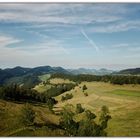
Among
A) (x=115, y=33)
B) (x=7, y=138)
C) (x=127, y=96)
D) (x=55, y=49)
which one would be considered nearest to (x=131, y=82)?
(x=127, y=96)

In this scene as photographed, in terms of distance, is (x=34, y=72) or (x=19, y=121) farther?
(x=34, y=72)

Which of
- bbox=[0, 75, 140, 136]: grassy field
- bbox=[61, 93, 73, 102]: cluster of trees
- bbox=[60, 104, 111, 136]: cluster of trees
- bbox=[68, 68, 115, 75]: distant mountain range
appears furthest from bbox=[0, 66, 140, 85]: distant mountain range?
bbox=[60, 104, 111, 136]: cluster of trees

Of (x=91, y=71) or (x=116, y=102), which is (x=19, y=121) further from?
(x=116, y=102)

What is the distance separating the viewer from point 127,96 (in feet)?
15.3

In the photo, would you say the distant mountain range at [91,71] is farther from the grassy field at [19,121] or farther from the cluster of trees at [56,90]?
the grassy field at [19,121]

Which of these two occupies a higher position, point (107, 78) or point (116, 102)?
point (107, 78)

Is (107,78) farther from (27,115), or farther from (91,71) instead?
(27,115)

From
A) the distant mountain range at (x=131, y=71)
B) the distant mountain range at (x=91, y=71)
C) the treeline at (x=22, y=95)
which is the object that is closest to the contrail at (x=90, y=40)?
the distant mountain range at (x=91, y=71)

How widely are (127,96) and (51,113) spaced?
28.8 inches

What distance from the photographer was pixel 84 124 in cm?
460

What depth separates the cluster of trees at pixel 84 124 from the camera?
4.58 meters

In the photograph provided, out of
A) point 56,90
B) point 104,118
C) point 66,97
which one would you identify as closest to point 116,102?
point 104,118

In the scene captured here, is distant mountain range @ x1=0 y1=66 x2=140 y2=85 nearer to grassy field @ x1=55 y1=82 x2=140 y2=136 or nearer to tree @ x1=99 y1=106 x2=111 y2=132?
grassy field @ x1=55 y1=82 x2=140 y2=136

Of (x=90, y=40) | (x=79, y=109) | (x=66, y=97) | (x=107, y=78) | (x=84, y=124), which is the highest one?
(x=90, y=40)
